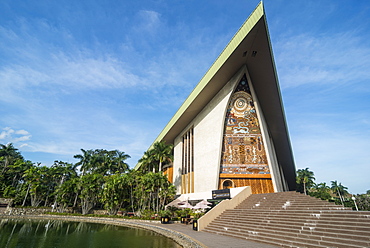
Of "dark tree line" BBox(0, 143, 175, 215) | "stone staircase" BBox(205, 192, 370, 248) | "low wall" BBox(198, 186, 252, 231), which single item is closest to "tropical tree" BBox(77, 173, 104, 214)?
"dark tree line" BBox(0, 143, 175, 215)

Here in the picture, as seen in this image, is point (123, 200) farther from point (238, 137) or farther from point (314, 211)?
point (314, 211)

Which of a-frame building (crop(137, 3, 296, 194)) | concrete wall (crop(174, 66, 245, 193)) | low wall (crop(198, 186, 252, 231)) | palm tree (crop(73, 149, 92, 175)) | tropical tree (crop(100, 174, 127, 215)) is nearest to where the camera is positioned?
low wall (crop(198, 186, 252, 231))

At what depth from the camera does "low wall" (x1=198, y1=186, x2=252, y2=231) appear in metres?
14.7

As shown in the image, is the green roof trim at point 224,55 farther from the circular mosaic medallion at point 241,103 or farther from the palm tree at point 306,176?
the palm tree at point 306,176

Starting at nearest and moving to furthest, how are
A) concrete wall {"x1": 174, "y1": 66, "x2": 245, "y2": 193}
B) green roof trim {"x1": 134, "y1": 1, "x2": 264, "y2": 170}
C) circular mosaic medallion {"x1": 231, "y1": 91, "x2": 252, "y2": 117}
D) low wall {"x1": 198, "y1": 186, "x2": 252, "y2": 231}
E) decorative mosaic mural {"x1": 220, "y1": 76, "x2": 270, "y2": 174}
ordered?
A: low wall {"x1": 198, "y1": 186, "x2": 252, "y2": 231}, green roof trim {"x1": 134, "y1": 1, "x2": 264, "y2": 170}, decorative mosaic mural {"x1": 220, "y1": 76, "x2": 270, "y2": 174}, concrete wall {"x1": 174, "y1": 66, "x2": 245, "y2": 193}, circular mosaic medallion {"x1": 231, "y1": 91, "x2": 252, "y2": 117}

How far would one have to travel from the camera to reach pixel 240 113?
2744cm

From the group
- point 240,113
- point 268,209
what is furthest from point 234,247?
point 240,113

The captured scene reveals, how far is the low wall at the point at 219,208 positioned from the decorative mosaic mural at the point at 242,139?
5.15 meters

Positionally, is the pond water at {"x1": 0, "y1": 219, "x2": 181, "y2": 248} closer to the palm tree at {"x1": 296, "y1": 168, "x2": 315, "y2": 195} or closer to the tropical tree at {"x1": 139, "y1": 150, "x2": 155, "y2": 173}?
the tropical tree at {"x1": 139, "y1": 150, "x2": 155, "y2": 173}

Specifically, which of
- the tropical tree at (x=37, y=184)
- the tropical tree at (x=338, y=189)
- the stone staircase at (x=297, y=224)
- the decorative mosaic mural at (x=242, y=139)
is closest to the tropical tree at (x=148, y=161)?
the decorative mosaic mural at (x=242, y=139)

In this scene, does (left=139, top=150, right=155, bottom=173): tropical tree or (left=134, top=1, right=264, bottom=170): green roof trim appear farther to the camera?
(left=139, top=150, right=155, bottom=173): tropical tree

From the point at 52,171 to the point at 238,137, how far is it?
115ft

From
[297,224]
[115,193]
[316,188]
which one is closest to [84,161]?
[115,193]

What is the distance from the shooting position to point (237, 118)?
27219mm
